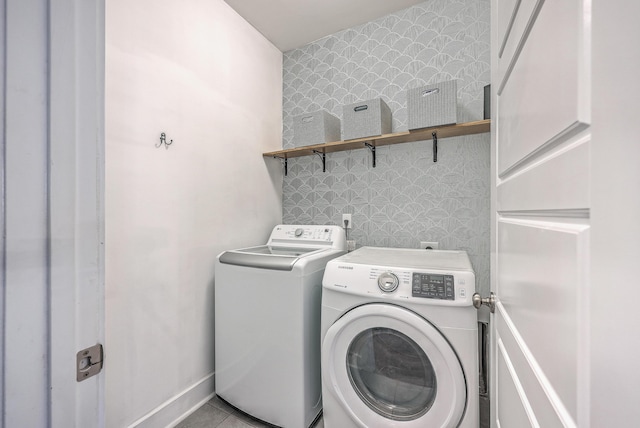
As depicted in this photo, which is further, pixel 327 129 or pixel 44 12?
pixel 327 129

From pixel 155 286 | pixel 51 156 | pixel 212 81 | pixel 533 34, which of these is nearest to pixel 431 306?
pixel 533 34

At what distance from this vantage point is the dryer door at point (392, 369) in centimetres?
117

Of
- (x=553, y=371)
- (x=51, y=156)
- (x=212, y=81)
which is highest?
(x=212, y=81)

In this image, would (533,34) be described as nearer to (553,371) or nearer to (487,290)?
(553,371)

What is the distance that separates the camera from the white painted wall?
1.33 meters

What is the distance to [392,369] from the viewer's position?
1345mm

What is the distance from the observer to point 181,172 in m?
1.64

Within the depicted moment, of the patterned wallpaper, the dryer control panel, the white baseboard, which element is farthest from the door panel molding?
the white baseboard

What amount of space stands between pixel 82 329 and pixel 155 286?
3.64 feet

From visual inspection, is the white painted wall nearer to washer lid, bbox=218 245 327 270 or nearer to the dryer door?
washer lid, bbox=218 245 327 270

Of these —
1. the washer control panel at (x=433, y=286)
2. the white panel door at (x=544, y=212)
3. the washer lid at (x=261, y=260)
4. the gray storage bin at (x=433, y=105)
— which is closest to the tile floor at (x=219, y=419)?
the washer lid at (x=261, y=260)

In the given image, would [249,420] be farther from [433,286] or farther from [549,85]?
[549,85]

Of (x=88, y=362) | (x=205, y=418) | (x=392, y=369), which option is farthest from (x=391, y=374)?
(x=88, y=362)

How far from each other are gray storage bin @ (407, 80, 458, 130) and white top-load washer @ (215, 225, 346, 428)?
1.01 m
